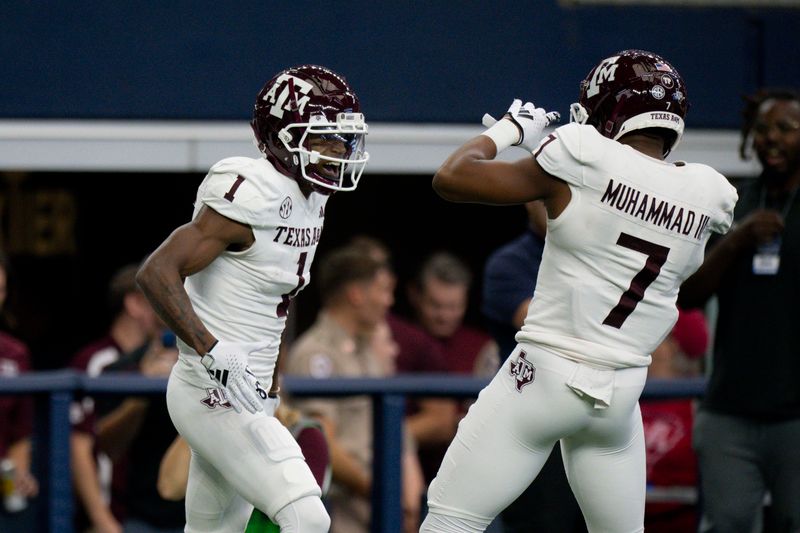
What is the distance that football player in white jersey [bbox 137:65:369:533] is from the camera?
3723 millimetres

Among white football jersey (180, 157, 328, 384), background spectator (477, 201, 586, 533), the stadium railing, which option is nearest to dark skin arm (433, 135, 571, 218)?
white football jersey (180, 157, 328, 384)

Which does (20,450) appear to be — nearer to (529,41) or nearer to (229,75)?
(229,75)

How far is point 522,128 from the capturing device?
3.81m

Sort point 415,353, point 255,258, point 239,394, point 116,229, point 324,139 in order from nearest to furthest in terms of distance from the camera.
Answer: point 239,394 → point 255,258 → point 324,139 → point 415,353 → point 116,229

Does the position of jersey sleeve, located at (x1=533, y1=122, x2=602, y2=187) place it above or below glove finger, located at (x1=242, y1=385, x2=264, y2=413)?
above

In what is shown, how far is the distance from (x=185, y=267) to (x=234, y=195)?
0.23 metres

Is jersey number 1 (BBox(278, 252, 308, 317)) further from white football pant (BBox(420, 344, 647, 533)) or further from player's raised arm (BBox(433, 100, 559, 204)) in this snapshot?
white football pant (BBox(420, 344, 647, 533))

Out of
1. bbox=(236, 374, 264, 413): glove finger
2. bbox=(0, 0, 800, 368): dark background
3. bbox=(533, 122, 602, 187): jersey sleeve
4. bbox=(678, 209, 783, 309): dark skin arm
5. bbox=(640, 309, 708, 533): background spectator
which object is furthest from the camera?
bbox=(0, 0, 800, 368): dark background

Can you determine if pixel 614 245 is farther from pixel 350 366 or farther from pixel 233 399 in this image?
pixel 350 366

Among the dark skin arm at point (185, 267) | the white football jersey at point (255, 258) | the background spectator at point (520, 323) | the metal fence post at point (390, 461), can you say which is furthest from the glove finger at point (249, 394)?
the metal fence post at point (390, 461)

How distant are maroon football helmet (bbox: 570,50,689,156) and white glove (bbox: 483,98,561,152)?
4.9 inches

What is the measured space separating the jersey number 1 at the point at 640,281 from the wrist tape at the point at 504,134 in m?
0.43

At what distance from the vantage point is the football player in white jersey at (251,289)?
12.2 ft

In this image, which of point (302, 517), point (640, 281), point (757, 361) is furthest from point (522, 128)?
point (757, 361)
